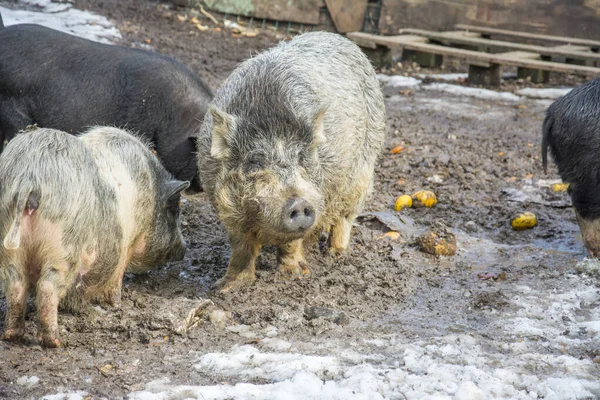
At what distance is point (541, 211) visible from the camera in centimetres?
599

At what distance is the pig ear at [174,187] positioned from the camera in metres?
4.36

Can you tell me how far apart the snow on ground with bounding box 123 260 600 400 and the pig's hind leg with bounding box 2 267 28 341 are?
722mm

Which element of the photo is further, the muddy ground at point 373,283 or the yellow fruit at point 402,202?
the yellow fruit at point 402,202

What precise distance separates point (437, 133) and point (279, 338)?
469 cm

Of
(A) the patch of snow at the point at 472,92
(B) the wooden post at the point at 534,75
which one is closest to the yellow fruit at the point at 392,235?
(A) the patch of snow at the point at 472,92

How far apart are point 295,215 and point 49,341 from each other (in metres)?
1.24

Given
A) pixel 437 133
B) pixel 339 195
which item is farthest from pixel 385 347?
pixel 437 133

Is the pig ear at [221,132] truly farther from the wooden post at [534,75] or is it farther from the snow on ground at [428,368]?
the wooden post at [534,75]

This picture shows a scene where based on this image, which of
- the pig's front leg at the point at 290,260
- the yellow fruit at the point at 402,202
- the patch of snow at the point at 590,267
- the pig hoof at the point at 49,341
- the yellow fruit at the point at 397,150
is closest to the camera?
the pig hoof at the point at 49,341

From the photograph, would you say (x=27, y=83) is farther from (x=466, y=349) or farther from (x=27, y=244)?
(x=466, y=349)

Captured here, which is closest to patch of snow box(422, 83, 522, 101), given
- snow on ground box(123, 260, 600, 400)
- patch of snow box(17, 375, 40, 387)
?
snow on ground box(123, 260, 600, 400)

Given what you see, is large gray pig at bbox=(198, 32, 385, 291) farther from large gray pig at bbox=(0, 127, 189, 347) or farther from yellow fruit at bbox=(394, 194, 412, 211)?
A: yellow fruit at bbox=(394, 194, 412, 211)

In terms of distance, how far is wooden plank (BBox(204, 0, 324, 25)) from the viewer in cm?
1200

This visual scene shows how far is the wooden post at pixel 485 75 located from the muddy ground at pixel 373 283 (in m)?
2.02
